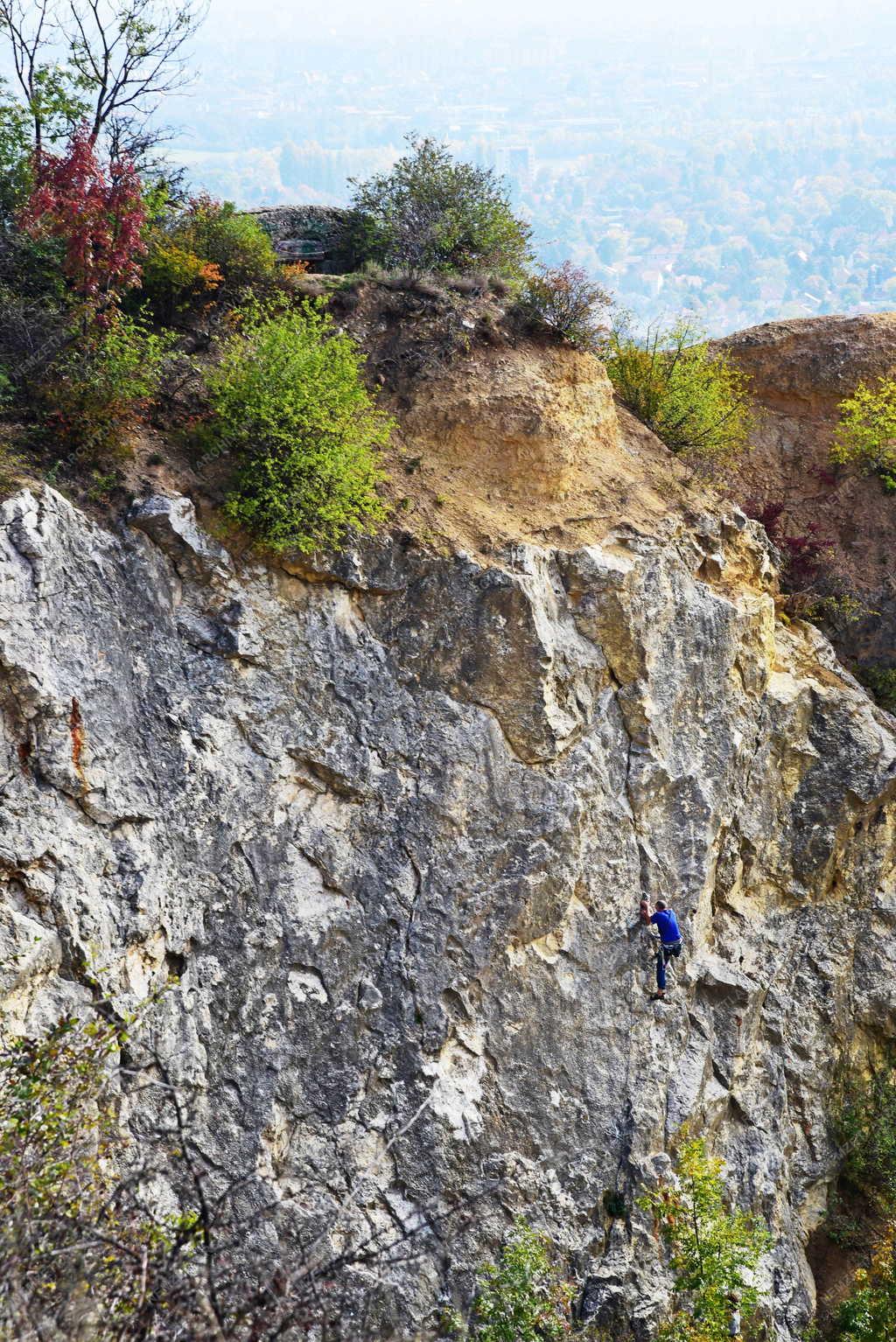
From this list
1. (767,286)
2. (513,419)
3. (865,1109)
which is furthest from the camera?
(767,286)

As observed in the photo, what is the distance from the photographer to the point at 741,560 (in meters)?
19.6

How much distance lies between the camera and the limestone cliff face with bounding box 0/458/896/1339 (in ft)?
42.4

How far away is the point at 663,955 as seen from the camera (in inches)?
640

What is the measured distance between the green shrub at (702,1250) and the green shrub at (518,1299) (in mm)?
1672

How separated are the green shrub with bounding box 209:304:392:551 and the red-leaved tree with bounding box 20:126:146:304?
7.04 feet

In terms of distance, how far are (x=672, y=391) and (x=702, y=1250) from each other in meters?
15.6

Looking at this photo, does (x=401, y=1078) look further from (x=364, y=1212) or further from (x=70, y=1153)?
(x=70, y=1153)

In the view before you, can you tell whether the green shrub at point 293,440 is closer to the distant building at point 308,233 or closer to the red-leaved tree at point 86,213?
the red-leaved tree at point 86,213

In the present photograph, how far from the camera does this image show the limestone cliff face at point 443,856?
42.4 ft

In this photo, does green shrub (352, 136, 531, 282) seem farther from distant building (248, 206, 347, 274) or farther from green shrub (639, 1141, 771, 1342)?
green shrub (639, 1141, 771, 1342)

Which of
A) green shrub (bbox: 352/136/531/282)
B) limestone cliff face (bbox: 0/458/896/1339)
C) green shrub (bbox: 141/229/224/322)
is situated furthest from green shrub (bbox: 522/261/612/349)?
green shrub (bbox: 141/229/224/322)

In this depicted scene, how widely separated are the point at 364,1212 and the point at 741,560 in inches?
517

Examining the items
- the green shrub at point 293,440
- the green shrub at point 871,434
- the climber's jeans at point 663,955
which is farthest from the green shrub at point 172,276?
the green shrub at point 871,434

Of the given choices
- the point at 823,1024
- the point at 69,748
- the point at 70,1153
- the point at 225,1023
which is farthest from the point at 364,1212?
the point at 823,1024
